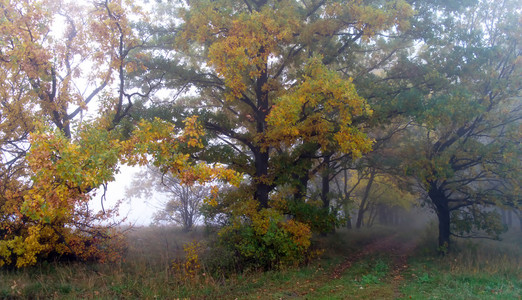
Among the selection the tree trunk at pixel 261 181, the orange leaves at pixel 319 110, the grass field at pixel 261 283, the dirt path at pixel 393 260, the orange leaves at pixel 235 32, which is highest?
the orange leaves at pixel 235 32

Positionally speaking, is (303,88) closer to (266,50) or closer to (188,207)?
(266,50)

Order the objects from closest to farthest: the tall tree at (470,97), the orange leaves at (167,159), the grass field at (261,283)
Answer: the orange leaves at (167,159)
the grass field at (261,283)
the tall tree at (470,97)

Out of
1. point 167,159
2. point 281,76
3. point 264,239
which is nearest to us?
point 167,159

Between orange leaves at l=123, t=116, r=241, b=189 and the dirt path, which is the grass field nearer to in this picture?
the dirt path

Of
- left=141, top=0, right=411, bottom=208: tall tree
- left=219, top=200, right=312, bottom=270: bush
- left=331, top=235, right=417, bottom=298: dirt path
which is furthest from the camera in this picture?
left=219, top=200, right=312, bottom=270: bush

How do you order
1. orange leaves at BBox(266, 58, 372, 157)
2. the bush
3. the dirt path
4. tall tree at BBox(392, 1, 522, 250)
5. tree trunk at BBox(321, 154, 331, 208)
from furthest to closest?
tree trunk at BBox(321, 154, 331, 208) < tall tree at BBox(392, 1, 522, 250) < the bush < the dirt path < orange leaves at BBox(266, 58, 372, 157)

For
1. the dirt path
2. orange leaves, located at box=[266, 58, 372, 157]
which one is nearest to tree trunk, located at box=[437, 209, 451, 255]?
the dirt path

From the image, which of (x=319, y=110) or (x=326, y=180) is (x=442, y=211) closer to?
(x=326, y=180)

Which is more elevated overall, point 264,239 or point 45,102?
point 45,102

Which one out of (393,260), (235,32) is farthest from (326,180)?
(235,32)

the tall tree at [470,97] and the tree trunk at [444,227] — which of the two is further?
the tree trunk at [444,227]

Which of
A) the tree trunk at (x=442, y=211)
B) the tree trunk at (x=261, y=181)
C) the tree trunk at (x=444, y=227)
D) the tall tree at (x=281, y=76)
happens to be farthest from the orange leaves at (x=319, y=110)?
the tree trunk at (x=444, y=227)

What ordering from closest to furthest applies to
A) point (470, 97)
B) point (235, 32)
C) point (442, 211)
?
point (235, 32) < point (470, 97) < point (442, 211)

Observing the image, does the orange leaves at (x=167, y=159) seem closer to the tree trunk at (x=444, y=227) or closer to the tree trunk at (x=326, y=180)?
the tree trunk at (x=326, y=180)
